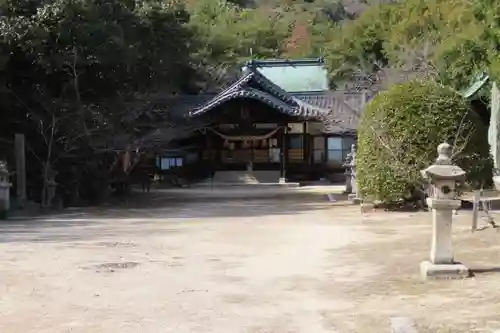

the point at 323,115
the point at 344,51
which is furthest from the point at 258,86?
the point at 344,51

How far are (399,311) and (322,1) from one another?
6682 cm

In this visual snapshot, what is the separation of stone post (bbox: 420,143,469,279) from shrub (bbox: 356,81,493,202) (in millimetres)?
7479

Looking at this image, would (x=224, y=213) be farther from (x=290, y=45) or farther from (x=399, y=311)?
(x=290, y=45)

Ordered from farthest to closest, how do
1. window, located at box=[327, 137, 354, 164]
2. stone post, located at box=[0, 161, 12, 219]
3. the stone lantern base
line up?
window, located at box=[327, 137, 354, 164] < stone post, located at box=[0, 161, 12, 219] < the stone lantern base

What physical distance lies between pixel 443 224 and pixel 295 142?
1070 inches

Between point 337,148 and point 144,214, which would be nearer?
point 144,214

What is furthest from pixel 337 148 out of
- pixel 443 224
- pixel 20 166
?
pixel 443 224

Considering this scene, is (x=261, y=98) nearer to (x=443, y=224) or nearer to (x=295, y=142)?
(x=295, y=142)

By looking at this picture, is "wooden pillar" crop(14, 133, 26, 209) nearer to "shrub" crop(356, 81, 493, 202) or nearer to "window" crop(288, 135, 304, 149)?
"shrub" crop(356, 81, 493, 202)

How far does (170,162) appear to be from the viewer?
Answer: 35781mm

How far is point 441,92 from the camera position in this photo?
16609mm

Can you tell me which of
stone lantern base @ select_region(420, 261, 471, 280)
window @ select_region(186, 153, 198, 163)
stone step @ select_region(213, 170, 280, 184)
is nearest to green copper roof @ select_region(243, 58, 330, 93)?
stone step @ select_region(213, 170, 280, 184)

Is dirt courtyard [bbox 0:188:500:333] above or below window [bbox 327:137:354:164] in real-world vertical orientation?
below

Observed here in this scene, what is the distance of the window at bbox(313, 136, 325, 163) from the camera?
117 ft
